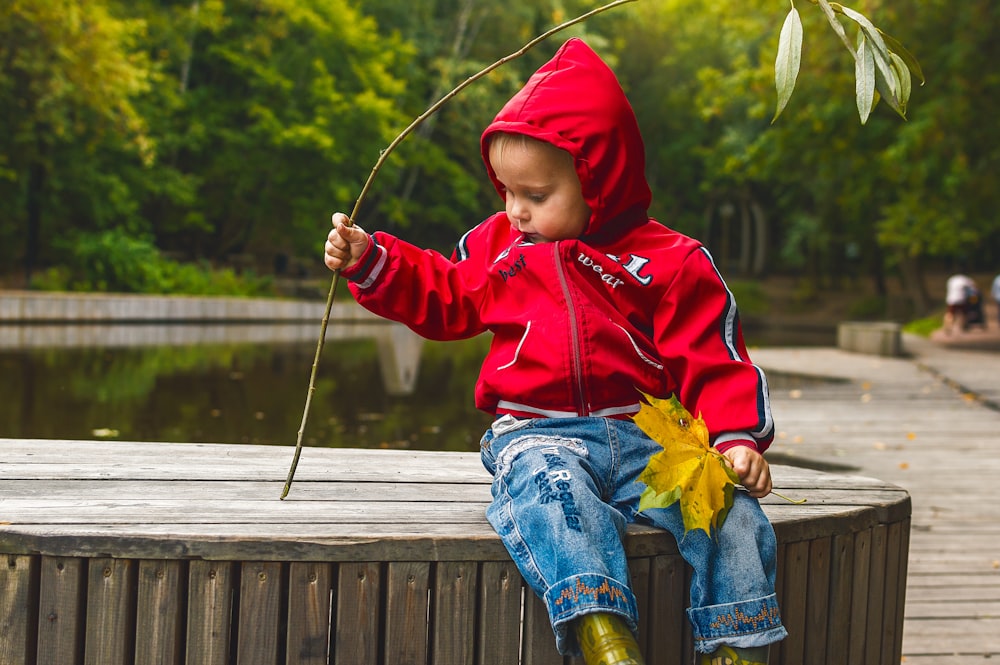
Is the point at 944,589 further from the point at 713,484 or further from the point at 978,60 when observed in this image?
the point at 978,60

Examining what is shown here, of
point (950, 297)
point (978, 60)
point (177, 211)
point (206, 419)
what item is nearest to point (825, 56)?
point (978, 60)

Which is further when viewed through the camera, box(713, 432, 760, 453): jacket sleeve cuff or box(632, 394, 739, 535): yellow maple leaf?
box(713, 432, 760, 453): jacket sleeve cuff

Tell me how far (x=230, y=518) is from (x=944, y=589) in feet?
10.6

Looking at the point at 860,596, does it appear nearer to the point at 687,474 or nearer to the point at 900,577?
the point at 900,577

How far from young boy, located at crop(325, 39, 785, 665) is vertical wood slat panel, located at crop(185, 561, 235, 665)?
57cm

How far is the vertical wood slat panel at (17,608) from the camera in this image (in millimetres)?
2061

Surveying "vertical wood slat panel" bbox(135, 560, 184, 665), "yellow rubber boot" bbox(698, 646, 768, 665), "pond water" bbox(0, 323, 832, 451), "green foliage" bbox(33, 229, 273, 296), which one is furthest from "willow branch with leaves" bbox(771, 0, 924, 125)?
"green foliage" bbox(33, 229, 273, 296)

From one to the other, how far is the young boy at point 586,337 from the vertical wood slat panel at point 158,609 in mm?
657

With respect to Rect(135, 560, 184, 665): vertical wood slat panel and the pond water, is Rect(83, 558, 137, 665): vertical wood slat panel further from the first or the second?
the pond water

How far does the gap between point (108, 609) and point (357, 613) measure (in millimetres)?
487

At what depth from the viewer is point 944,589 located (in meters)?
4.28

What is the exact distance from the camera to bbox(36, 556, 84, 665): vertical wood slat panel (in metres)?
2.06

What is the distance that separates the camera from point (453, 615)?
2125 mm

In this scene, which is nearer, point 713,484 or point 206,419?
point 713,484
